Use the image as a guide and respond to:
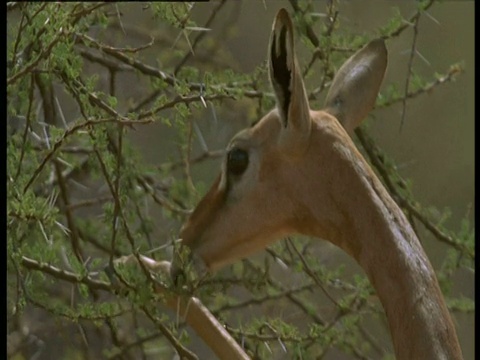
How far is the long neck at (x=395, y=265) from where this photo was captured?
53.2 inches

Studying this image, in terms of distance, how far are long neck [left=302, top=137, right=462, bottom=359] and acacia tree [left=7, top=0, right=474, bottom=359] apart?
0.71 ft

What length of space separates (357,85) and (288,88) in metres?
0.23

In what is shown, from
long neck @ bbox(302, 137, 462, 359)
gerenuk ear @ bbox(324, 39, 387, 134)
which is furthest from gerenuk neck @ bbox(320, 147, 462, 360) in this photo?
gerenuk ear @ bbox(324, 39, 387, 134)

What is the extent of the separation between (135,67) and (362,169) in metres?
0.44

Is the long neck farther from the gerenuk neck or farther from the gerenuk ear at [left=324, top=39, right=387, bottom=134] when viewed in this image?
the gerenuk ear at [left=324, top=39, right=387, bottom=134]

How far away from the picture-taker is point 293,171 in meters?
1.53

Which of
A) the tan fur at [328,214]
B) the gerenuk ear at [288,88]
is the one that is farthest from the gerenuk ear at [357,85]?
the gerenuk ear at [288,88]

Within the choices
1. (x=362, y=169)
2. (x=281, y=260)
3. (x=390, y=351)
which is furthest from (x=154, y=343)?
(x=362, y=169)

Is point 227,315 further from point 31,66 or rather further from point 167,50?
point 31,66

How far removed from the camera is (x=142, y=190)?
193 centimetres

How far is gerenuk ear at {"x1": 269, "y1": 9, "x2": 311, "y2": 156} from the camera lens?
4.50 feet

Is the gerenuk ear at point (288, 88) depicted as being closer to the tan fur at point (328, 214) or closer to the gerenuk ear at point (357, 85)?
the tan fur at point (328, 214)

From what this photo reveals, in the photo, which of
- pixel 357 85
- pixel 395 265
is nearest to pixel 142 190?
pixel 357 85

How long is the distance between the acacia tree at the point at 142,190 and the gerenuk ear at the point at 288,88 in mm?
91
